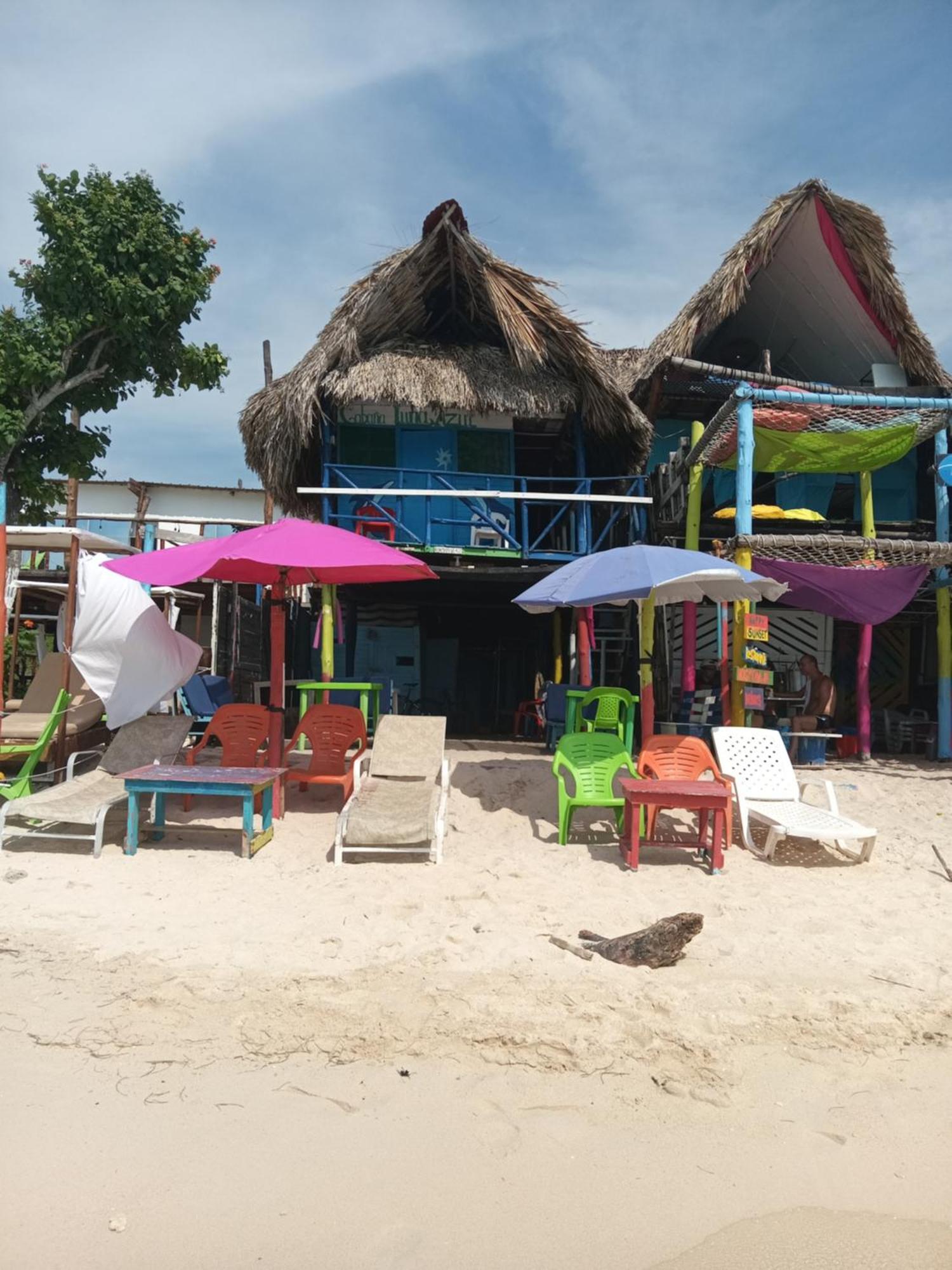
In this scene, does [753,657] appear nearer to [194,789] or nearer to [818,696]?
[818,696]

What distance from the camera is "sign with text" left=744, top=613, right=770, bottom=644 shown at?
22.7 feet

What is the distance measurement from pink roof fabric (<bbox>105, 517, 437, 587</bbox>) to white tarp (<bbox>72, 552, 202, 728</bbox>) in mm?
1274

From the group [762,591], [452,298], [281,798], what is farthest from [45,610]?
[762,591]

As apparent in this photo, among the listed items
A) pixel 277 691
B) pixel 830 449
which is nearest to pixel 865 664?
pixel 830 449

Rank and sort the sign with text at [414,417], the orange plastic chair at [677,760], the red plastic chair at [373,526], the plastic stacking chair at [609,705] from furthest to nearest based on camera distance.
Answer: the sign with text at [414,417] → the red plastic chair at [373,526] → the plastic stacking chair at [609,705] → the orange plastic chair at [677,760]

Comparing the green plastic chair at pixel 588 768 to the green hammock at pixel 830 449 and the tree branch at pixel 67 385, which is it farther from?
the tree branch at pixel 67 385

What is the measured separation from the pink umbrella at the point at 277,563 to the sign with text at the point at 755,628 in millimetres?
2792

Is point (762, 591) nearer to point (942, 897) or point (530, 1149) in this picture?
point (942, 897)

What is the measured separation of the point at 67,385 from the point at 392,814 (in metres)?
5.15

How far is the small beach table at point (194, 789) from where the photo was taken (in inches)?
194

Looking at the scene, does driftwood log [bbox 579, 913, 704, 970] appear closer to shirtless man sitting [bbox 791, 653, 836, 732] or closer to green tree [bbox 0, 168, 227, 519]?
shirtless man sitting [bbox 791, 653, 836, 732]

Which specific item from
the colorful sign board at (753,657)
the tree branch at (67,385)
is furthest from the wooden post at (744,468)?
the tree branch at (67,385)

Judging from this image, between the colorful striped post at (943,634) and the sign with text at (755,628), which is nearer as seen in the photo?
the sign with text at (755,628)

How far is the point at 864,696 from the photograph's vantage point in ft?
29.6
